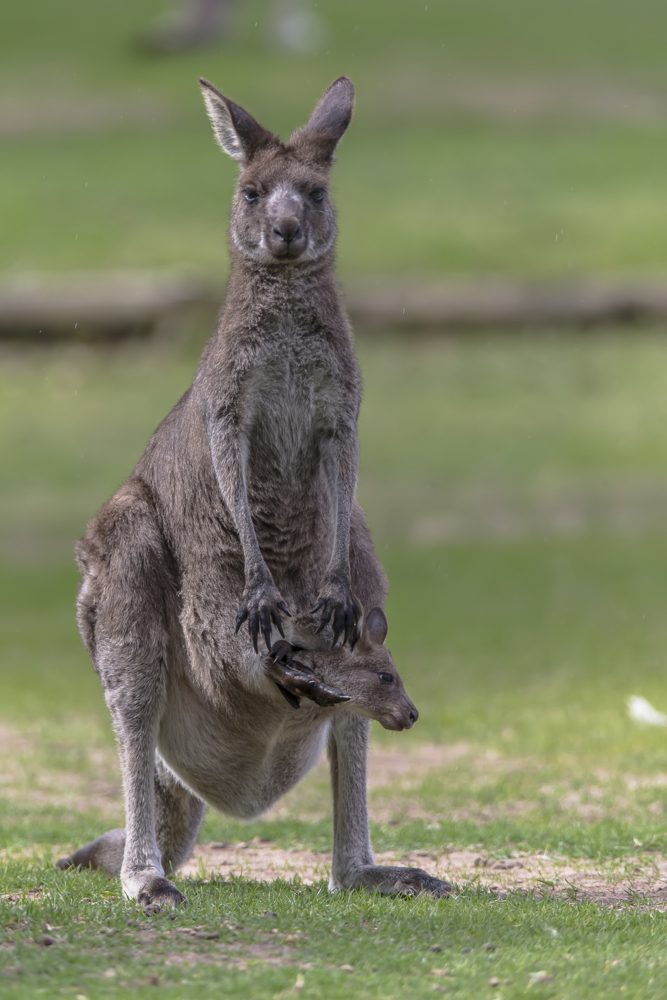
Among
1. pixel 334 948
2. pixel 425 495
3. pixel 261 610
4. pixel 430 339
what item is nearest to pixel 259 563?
pixel 261 610

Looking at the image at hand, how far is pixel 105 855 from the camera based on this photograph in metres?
4.89

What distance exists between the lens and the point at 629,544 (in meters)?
12.1

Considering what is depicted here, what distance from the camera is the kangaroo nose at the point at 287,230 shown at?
4.42 meters

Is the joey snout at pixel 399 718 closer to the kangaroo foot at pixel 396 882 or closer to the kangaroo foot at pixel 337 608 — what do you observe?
the kangaroo foot at pixel 337 608

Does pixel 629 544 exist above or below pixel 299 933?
above

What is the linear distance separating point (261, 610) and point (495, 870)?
4.97 feet

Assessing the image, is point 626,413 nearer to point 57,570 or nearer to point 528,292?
point 528,292

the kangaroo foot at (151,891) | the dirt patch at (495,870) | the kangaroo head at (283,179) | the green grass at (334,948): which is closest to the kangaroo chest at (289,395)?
the kangaroo head at (283,179)

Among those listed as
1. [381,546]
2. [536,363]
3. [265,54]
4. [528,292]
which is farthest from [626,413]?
[265,54]

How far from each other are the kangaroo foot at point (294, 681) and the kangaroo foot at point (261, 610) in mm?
47

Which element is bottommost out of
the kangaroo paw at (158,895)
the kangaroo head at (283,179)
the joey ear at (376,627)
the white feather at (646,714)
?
the kangaroo paw at (158,895)

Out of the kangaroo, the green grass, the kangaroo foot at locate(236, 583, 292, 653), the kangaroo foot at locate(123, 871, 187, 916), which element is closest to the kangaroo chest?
the kangaroo

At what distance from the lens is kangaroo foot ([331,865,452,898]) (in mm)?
4535

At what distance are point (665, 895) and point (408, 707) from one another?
A: 1019mm
